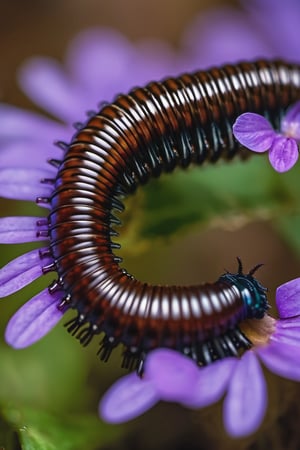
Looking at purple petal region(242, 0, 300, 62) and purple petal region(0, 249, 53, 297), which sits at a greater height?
purple petal region(242, 0, 300, 62)

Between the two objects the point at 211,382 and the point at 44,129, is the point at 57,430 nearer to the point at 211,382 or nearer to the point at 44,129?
the point at 211,382

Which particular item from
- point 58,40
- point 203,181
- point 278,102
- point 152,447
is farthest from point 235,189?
point 58,40

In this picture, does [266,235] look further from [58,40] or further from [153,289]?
[153,289]

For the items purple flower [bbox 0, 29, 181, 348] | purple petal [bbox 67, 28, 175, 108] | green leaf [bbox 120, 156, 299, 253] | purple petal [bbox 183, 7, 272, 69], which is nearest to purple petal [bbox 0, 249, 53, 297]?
purple flower [bbox 0, 29, 181, 348]

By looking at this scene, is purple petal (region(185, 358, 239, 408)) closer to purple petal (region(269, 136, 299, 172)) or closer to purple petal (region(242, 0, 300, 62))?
purple petal (region(269, 136, 299, 172))

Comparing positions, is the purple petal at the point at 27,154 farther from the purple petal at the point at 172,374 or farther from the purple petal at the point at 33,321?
the purple petal at the point at 172,374

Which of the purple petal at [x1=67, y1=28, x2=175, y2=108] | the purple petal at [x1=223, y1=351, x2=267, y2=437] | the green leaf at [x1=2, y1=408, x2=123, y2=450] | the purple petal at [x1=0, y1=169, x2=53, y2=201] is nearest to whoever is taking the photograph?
the purple petal at [x1=223, y1=351, x2=267, y2=437]

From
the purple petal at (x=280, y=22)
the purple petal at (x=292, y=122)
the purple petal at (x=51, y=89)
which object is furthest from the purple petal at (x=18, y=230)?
the purple petal at (x=280, y=22)
